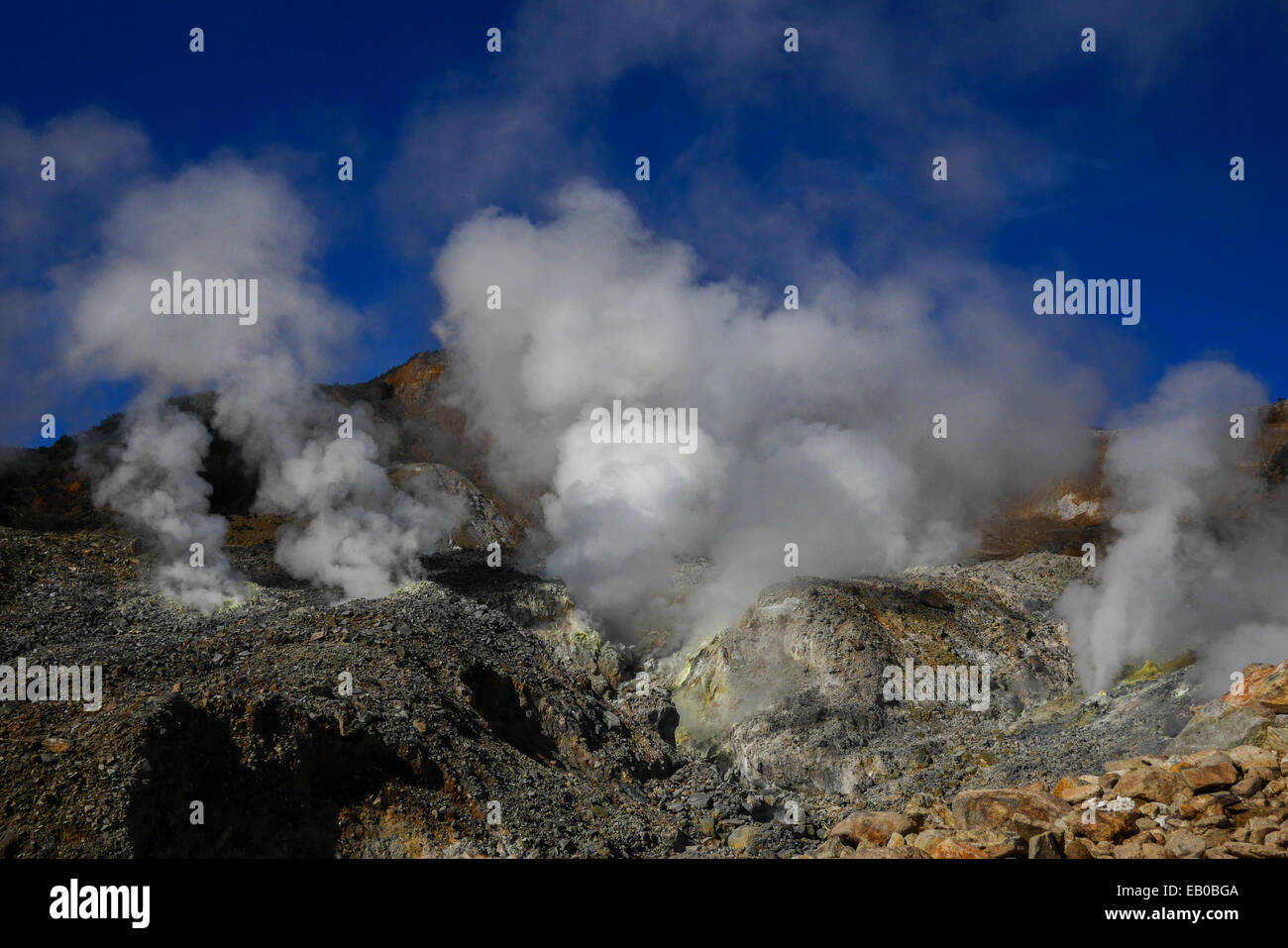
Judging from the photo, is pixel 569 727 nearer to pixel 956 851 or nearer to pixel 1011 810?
pixel 1011 810

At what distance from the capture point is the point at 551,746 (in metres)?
19.5

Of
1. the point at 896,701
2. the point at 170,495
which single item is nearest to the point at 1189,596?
the point at 896,701

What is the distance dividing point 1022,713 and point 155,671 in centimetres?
2137

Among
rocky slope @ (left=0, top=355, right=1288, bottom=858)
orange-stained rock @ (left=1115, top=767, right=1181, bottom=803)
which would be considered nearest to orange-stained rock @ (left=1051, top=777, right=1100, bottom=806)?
rocky slope @ (left=0, top=355, right=1288, bottom=858)

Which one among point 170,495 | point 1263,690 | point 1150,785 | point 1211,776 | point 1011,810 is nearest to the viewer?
point 1211,776

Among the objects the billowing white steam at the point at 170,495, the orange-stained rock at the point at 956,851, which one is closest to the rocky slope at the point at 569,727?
the orange-stained rock at the point at 956,851

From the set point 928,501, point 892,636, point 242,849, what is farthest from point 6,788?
point 928,501

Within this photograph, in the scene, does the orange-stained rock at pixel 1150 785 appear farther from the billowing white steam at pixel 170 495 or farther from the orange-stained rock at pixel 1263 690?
the billowing white steam at pixel 170 495

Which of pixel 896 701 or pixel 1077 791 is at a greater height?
pixel 1077 791

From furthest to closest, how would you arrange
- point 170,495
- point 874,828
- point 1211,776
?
point 170,495, point 874,828, point 1211,776

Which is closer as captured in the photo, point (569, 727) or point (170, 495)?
point (569, 727)

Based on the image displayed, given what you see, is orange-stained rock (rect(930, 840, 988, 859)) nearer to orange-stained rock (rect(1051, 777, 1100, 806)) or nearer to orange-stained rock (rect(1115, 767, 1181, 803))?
orange-stained rock (rect(1051, 777, 1100, 806))
